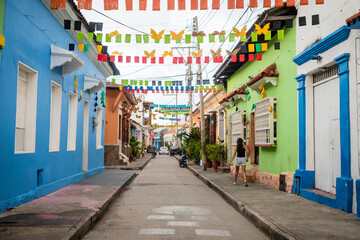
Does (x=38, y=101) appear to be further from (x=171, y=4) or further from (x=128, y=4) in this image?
(x=171, y=4)

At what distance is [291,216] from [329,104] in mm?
3087

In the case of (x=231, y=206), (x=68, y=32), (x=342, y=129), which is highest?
(x=68, y=32)

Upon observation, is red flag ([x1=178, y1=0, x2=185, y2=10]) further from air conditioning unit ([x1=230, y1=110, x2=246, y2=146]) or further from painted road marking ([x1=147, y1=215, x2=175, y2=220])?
air conditioning unit ([x1=230, y1=110, x2=246, y2=146])

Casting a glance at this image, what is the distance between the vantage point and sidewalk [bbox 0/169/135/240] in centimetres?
533

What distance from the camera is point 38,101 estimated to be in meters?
8.70

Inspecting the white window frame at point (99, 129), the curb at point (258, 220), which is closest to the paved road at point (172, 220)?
the curb at point (258, 220)

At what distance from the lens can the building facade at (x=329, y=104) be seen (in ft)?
23.4

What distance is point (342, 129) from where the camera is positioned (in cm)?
746

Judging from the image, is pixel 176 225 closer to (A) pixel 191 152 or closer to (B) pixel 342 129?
(B) pixel 342 129

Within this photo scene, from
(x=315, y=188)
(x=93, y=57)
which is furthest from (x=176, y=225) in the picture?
(x=93, y=57)

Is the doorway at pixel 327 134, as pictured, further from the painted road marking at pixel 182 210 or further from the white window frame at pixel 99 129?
the white window frame at pixel 99 129

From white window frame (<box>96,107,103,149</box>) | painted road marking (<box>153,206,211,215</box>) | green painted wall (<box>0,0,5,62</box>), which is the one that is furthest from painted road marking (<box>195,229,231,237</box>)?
white window frame (<box>96,107,103,149</box>)

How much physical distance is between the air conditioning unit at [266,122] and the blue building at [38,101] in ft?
20.4

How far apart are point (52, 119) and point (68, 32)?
9.26 feet
